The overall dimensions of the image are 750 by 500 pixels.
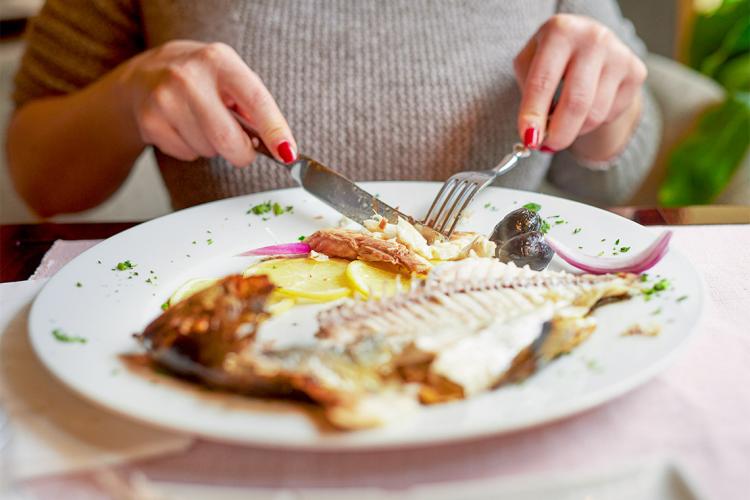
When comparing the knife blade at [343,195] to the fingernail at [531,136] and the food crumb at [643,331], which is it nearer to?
the fingernail at [531,136]

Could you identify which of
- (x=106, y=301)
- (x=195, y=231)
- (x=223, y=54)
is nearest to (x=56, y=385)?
(x=106, y=301)

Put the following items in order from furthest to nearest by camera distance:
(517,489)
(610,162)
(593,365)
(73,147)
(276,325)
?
(610,162)
(73,147)
(276,325)
(593,365)
(517,489)

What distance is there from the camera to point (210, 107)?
114 centimetres

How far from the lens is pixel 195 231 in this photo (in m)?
1.06

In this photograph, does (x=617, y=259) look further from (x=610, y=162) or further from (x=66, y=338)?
(x=610, y=162)

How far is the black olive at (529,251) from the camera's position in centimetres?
93

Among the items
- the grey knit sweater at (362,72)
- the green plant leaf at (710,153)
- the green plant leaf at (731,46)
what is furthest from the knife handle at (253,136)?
the green plant leaf at (731,46)

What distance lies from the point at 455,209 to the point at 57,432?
0.63 metres

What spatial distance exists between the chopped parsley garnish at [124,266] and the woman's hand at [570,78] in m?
0.64

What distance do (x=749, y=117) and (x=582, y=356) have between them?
1690 millimetres

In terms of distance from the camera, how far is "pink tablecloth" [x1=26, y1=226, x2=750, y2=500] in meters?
0.61

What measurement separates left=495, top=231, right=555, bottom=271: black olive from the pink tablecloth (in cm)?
24

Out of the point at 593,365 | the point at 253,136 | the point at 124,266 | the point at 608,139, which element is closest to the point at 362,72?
the point at 253,136

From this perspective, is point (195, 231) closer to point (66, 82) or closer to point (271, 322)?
point (271, 322)
